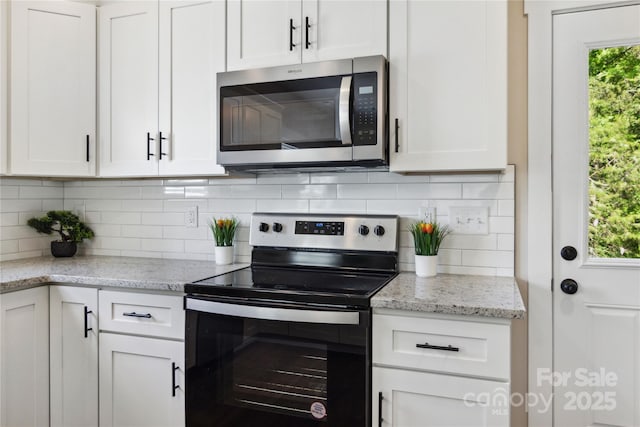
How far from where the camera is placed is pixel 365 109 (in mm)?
1758

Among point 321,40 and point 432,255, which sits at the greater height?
point 321,40

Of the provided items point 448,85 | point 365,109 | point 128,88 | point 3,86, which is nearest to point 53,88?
point 3,86

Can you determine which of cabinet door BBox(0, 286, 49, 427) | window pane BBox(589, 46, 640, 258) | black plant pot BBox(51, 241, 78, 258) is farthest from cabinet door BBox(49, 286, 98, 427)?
window pane BBox(589, 46, 640, 258)

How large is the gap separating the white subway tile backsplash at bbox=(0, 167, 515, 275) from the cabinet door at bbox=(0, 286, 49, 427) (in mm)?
700

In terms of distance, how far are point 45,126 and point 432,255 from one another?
1.97 meters

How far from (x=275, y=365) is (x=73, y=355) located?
97 cm

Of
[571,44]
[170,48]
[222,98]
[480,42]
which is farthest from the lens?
[170,48]

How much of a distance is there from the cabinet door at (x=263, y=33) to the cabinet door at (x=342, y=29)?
0.15 ft

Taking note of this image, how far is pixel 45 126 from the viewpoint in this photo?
223cm

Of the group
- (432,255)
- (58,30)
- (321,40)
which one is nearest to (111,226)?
(58,30)

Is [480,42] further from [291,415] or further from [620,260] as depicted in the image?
[291,415]

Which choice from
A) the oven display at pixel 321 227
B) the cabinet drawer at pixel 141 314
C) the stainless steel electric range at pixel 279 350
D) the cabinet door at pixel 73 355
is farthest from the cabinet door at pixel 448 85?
the cabinet door at pixel 73 355

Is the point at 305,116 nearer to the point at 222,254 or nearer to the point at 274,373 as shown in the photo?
the point at 222,254

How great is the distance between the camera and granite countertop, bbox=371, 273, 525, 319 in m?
1.38
